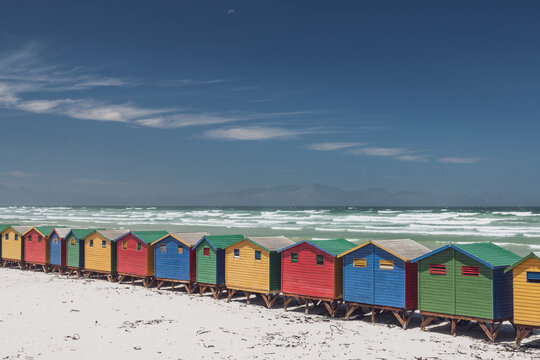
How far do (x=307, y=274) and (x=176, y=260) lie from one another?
874cm

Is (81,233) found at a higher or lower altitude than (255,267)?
higher

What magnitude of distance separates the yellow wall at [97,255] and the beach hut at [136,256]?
2.47 feet

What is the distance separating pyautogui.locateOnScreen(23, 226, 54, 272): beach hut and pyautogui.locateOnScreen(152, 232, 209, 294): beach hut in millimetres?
11111

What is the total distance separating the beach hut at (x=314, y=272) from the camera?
83.3ft

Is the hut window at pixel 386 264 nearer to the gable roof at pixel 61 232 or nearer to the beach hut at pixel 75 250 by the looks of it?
the beach hut at pixel 75 250

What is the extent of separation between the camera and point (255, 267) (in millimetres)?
28078

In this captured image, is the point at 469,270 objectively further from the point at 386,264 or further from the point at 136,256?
the point at 136,256

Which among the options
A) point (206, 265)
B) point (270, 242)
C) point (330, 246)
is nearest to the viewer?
point (330, 246)

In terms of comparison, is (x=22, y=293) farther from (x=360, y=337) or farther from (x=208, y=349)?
(x=360, y=337)

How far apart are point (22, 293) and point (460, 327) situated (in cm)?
2222

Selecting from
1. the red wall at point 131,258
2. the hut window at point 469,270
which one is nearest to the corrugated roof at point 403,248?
the hut window at point 469,270

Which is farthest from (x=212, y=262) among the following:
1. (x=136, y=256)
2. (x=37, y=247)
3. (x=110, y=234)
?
(x=37, y=247)

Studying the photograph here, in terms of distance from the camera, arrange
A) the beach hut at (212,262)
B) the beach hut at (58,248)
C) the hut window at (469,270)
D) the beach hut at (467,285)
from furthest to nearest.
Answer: the beach hut at (58,248), the beach hut at (212,262), the hut window at (469,270), the beach hut at (467,285)

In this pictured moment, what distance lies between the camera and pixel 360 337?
2172 centimetres
